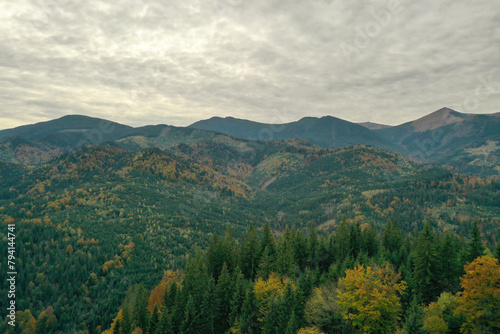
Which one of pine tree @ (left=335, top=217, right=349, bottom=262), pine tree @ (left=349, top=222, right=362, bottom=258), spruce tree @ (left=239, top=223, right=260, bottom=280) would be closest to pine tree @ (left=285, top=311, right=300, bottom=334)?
spruce tree @ (left=239, top=223, right=260, bottom=280)

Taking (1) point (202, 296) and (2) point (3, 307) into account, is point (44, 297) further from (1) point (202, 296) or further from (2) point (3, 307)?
(1) point (202, 296)

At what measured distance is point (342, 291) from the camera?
177 feet

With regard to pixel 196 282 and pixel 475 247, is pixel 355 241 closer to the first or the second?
pixel 475 247

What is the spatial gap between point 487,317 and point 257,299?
44.1 meters

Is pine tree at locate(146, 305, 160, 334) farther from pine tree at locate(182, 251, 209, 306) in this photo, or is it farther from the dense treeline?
pine tree at locate(182, 251, 209, 306)

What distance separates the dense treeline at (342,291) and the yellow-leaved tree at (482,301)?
0.12 meters

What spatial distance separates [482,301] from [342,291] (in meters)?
23.2

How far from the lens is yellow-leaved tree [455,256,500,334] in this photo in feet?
117

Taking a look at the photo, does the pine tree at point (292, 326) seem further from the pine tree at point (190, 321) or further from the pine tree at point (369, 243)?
the pine tree at point (369, 243)

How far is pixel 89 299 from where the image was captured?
173625mm

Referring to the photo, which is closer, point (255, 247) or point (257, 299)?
point (257, 299)

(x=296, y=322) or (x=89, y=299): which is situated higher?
(x=296, y=322)

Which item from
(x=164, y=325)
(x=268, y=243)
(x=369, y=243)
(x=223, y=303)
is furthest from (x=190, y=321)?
(x=369, y=243)

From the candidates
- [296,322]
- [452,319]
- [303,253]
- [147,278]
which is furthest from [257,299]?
[147,278]
